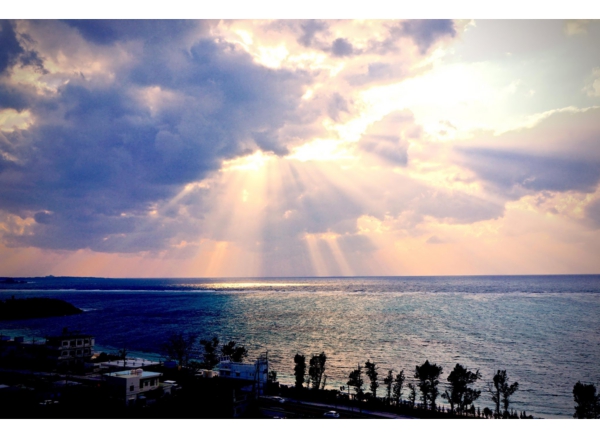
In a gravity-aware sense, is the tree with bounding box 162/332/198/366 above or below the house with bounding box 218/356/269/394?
below

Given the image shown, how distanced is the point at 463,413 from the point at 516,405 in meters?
4.46

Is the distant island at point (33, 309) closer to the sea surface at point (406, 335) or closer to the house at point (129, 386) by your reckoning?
the sea surface at point (406, 335)

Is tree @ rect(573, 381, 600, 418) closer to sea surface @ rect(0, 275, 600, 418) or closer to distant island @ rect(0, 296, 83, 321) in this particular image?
sea surface @ rect(0, 275, 600, 418)

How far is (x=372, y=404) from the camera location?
53.7 ft

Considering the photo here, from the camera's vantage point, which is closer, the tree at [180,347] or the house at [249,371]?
the house at [249,371]

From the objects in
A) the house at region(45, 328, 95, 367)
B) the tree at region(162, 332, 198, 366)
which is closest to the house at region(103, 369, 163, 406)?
the tree at region(162, 332, 198, 366)

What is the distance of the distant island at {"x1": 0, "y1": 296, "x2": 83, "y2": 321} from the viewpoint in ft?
180

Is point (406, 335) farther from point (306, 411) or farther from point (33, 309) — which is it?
point (33, 309)

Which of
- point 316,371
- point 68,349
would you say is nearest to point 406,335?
point 316,371

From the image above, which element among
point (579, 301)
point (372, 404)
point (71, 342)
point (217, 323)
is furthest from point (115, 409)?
point (579, 301)

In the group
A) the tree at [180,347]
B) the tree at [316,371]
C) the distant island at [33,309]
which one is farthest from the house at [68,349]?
the distant island at [33,309]

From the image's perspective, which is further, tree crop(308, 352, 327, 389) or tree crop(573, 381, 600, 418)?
tree crop(308, 352, 327, 389)

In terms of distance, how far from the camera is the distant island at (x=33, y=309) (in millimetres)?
54787

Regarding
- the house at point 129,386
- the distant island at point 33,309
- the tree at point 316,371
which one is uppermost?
the house at point 129,386
